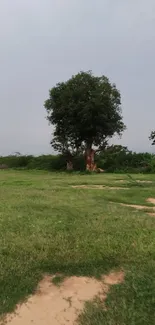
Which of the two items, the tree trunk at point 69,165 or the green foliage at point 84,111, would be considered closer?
the green foliage at point 84,111

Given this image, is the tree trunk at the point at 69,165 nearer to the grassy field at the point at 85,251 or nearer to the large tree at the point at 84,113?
the large tree at the point at 84,113

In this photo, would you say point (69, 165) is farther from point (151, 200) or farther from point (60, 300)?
point (60, 300)

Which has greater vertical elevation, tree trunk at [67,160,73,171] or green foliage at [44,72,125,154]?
green foliage at [44,72,125,154]

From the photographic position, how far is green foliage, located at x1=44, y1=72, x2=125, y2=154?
2291cm

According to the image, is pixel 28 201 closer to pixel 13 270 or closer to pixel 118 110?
pixel 13 270

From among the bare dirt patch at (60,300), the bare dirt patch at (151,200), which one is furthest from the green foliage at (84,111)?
the bare dirt patch at (60,300)

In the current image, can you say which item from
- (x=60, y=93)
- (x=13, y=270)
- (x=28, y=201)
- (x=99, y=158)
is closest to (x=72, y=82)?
(x=60, y=93)

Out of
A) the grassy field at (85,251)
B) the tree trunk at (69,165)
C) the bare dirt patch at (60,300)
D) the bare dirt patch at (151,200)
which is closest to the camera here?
the bare dirt patch at (60,300)

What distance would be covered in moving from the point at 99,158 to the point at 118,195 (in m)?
17.6

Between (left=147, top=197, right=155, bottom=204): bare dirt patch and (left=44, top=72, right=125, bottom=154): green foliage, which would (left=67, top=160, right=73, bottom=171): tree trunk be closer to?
(left=44, top=72, right=125, bottom=154): green foliage

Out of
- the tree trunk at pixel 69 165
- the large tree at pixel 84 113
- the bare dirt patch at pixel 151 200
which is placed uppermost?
the large tree at pixel 84 113

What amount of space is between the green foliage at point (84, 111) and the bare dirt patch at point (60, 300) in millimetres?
18919

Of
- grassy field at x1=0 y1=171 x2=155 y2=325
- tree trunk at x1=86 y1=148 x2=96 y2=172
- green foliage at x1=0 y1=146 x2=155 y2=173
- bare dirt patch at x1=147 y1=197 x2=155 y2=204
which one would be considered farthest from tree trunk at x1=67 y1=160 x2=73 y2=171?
grassy field at x1=0 y1=171 x2=155 y2=325

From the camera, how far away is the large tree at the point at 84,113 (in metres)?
22.9
